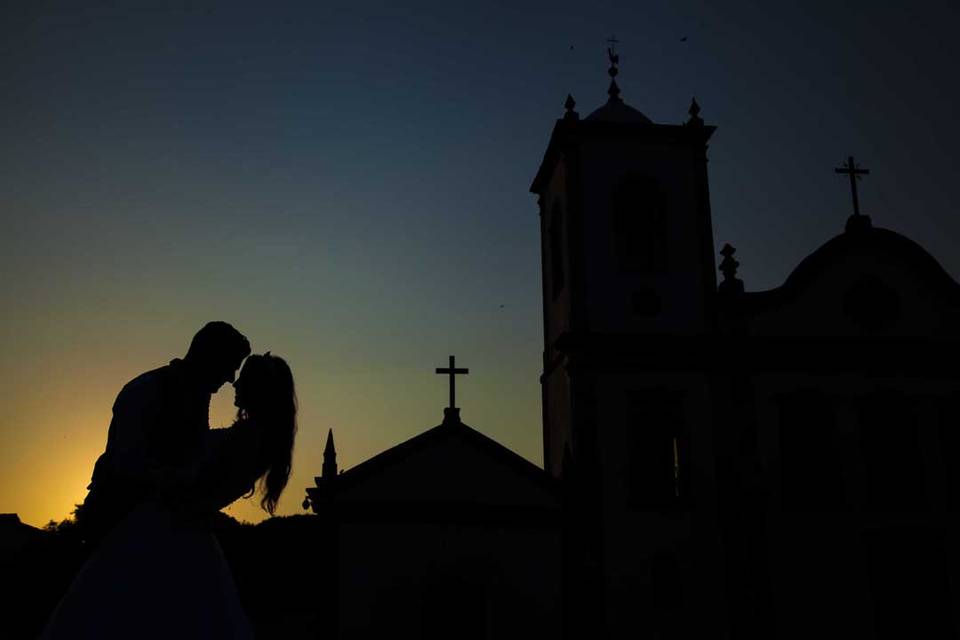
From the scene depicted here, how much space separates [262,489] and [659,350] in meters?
17.1

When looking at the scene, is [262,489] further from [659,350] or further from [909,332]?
[909,332]

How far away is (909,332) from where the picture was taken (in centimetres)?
2069

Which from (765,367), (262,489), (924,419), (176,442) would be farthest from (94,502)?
(924,419)

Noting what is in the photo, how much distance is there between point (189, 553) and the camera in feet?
10.5

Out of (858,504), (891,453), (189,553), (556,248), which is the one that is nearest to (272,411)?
(189,553)

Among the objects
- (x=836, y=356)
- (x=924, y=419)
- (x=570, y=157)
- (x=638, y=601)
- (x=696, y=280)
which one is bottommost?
(x=638, y=601)

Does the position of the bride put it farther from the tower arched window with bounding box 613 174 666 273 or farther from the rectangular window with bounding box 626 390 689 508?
the tower arched window with bounding box 613 174 666 273

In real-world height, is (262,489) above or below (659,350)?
below

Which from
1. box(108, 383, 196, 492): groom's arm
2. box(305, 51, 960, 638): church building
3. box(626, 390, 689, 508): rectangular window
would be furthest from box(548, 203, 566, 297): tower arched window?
box(108, 383, 196, 492): groom's arm

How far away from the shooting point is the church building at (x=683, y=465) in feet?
61.2

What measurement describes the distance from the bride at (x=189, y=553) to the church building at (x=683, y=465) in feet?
51.5

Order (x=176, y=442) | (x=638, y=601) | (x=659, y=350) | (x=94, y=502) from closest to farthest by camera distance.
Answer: (x=94, y=502) → (x=176, y=442) → (x=638, y=601) → (x=659, y=350)

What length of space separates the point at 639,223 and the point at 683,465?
5598mm

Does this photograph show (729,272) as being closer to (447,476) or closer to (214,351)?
(447,476)
